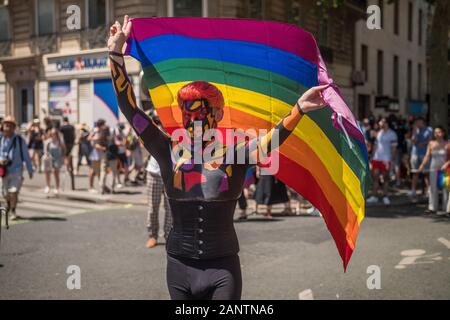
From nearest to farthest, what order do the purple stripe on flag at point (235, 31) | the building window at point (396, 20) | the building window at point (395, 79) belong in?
the purple stripe on flag at point (235, 31), the building window at point (396, 20), the building window at point (395, 79)

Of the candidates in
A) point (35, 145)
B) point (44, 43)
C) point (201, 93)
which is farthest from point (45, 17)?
point (201, 93)

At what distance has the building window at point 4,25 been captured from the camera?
77.2ft

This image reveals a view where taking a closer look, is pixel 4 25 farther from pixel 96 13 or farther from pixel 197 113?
pixel 197 113

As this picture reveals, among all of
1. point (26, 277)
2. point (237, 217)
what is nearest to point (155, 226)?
point (26, 277)

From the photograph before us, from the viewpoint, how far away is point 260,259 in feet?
21.9

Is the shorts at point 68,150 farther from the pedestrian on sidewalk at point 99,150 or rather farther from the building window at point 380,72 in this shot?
the building window at point 380,72

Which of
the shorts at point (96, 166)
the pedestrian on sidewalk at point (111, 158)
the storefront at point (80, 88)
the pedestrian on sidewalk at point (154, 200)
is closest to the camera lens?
the pedestrian on sidewalk at point (154, 200)

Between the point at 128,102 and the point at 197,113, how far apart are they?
38 centimetres

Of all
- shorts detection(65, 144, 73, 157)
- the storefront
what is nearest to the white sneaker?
shorts detection(65, 144, 73, 157)

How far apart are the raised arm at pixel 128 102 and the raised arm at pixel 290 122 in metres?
0.50

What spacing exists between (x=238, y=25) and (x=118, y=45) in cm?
74

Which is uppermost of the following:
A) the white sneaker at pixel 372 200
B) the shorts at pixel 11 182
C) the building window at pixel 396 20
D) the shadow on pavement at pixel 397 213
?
the building window at pixel 396 20

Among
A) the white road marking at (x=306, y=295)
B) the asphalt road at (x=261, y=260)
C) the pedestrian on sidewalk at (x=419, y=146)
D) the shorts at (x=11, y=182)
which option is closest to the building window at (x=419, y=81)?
the pedestrian on sidewalk at (x=419, y=146)
